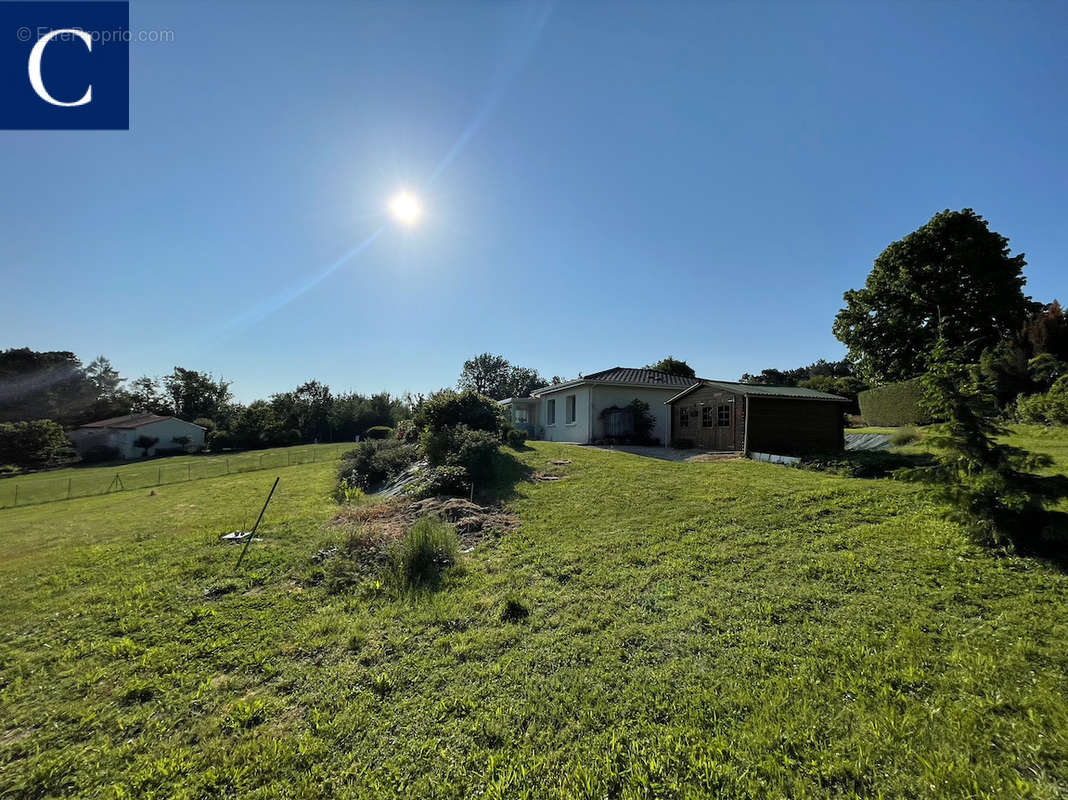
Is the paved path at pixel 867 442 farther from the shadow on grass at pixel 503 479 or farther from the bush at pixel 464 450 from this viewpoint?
the bush at pixel 464 450

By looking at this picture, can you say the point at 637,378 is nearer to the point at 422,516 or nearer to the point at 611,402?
the point at 611,402

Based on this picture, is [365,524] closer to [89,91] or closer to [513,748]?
[513,748]

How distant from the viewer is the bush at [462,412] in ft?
49.0

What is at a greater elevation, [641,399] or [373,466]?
[641,399]

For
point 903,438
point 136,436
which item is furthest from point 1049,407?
point 136,436

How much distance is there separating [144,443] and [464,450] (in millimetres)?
46867

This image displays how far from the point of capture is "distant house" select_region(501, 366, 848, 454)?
1383 centimetres

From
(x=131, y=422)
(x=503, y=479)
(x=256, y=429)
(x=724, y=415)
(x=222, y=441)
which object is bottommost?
(x=222, y=441)

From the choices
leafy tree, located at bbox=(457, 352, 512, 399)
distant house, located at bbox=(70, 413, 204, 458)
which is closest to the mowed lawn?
distant house, located at bbox=(70, 413, 204, 458)

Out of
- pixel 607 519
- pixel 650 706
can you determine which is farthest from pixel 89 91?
pixel 650 706

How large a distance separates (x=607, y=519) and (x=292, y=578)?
532 cm

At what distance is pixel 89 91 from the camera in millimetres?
8852

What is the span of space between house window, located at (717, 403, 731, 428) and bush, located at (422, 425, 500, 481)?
905cm

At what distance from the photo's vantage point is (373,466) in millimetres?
13891
